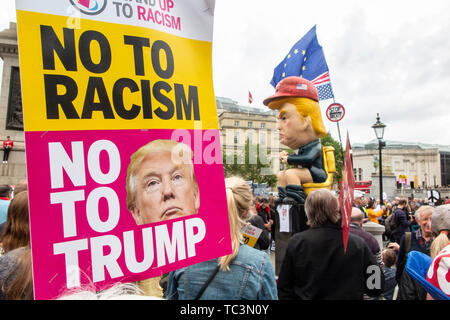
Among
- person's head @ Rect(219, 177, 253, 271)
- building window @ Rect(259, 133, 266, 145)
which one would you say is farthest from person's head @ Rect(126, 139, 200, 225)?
building window @ Rect(259, 133, 266, 145)

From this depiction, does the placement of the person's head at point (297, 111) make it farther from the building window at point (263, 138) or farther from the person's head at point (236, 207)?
the building window at point (263, 138)

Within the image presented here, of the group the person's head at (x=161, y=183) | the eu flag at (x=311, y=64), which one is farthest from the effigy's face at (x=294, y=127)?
the person's head at (x=161, y=183)

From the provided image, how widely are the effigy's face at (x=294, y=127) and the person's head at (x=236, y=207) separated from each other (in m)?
3.80

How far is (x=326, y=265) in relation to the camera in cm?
241

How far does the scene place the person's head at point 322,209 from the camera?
2.56m

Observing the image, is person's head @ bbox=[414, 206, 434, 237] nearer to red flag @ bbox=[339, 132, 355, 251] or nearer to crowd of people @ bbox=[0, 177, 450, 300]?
crowd of people @ bbox=[0, 177, 450, 300]

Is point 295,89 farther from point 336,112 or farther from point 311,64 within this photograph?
point 336,112

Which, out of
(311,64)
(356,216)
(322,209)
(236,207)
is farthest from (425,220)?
(311,64)

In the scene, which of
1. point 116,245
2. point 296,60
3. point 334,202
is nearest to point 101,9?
point 116,245

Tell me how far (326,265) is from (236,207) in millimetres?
889

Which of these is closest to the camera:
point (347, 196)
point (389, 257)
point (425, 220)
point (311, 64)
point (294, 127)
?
point (347, 196)

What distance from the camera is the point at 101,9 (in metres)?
1.34

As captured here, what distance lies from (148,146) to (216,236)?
510 millimetres

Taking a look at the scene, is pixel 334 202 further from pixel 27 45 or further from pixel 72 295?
pixel 27 45
